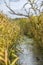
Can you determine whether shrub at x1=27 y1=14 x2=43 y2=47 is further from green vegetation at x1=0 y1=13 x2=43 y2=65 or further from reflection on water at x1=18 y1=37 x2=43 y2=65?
reflection on water at x1=18 y1=37 x2=43 y2=65

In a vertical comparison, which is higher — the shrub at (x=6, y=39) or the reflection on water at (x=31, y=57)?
the shrub at (x=6, y=39)

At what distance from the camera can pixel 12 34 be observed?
297 inches

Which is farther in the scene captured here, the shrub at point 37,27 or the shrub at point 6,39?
the shrub at point 37,27

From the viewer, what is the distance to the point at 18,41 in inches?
340

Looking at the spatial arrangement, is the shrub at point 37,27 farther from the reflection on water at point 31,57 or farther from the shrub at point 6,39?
the shrub at point 6,39

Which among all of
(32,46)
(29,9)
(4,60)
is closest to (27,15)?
(29,9)

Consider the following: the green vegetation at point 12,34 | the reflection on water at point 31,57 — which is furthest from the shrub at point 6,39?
the reflection on water at point 31,57

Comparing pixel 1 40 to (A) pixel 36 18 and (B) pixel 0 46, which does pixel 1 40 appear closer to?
(B) pixel 0 46

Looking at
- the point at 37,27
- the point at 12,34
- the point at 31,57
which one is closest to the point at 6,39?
the point at 12,34

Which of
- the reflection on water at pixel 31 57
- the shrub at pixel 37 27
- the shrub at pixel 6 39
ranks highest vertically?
the shrub at pixel 6 39

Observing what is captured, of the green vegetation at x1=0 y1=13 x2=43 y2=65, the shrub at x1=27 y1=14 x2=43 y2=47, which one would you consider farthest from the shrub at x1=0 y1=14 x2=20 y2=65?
the shrub at x1=27 y1=14 x2=43 y2=47

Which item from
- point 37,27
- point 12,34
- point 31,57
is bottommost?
point 31,57

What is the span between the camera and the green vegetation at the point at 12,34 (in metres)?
5.94

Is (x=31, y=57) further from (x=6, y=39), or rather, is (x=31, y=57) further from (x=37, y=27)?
(x=37, y=27)
